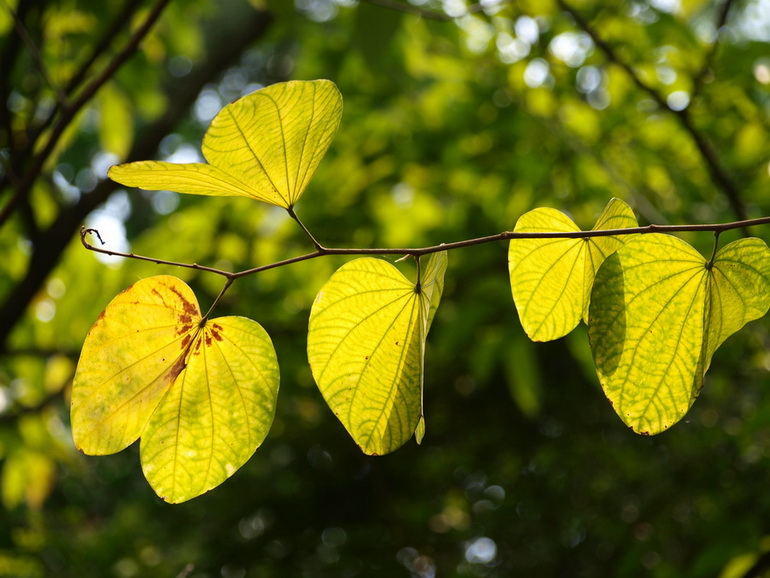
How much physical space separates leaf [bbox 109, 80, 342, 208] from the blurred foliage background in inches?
16.8

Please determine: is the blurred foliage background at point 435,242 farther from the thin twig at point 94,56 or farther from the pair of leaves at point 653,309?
the pair of leaves at point 653,309

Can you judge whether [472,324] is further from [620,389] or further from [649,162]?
[620,389]

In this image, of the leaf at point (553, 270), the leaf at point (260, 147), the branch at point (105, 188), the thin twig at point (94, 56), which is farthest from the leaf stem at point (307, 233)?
the branch at point (105, 188)

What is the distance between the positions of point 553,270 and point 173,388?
0.89 ft

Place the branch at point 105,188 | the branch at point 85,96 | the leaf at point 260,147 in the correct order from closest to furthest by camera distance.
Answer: the leaf at point 260,147
the branch at point 85,96
the branch at point 105,188

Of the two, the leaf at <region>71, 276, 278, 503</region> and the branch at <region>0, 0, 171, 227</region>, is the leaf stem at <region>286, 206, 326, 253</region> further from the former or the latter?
the branch at <region>0, 0, 171, 227</region>

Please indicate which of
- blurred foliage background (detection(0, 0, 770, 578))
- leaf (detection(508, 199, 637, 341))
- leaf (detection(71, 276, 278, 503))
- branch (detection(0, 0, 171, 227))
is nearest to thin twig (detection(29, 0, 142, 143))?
blurred foliage background (detection(0, 0, 770, 578))

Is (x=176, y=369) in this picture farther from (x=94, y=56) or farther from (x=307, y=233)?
(x=94, y=56)

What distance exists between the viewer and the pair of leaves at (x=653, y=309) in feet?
1.42

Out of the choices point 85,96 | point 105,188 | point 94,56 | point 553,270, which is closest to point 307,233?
point 553,270

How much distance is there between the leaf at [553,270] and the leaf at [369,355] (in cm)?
5

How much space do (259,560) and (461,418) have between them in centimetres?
75

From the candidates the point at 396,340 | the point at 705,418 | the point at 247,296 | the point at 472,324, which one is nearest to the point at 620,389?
the point at 396,340

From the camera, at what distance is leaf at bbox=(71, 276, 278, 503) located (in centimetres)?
46
